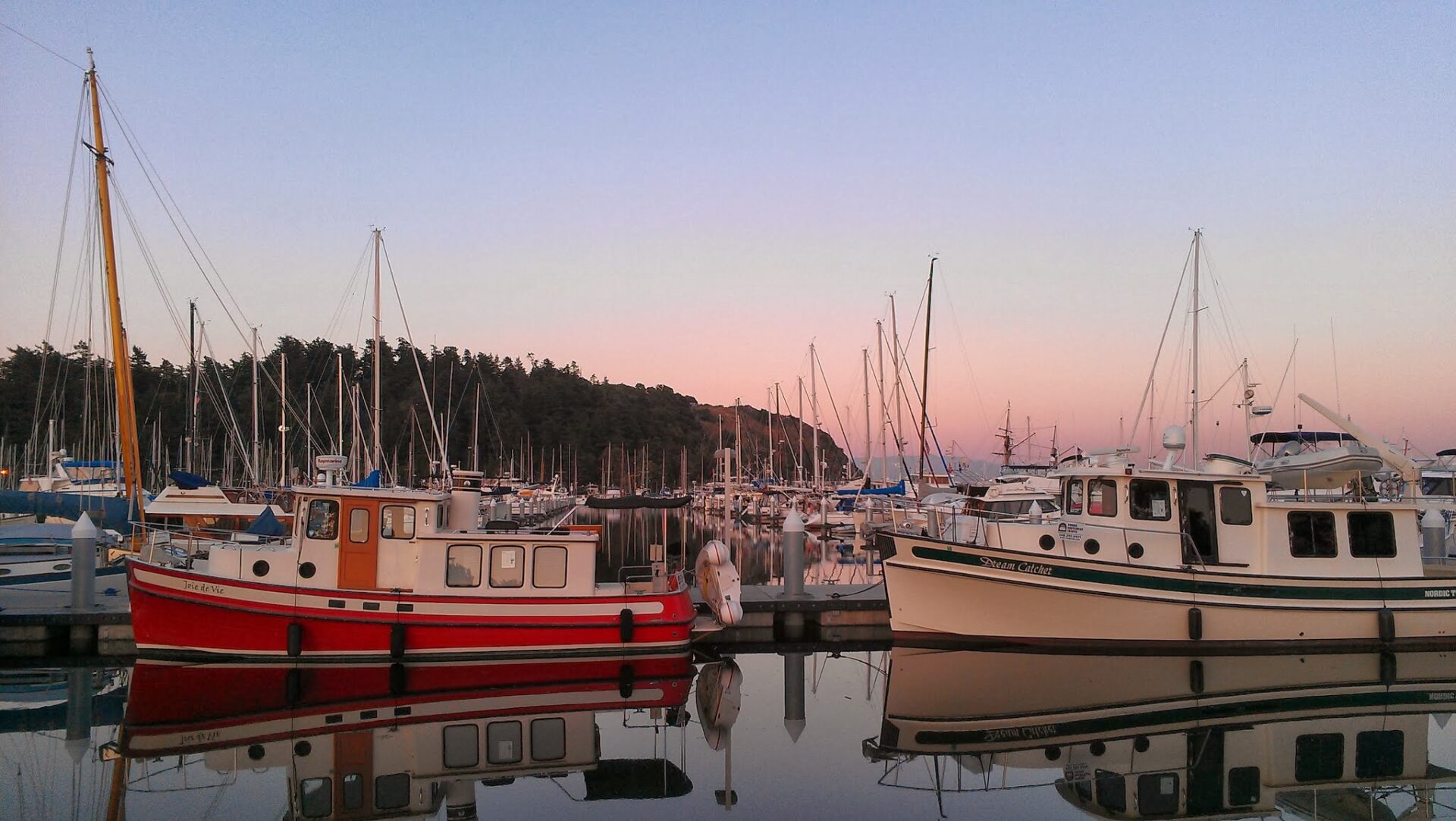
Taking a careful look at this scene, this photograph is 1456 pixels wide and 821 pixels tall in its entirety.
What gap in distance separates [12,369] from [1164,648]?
82534mm

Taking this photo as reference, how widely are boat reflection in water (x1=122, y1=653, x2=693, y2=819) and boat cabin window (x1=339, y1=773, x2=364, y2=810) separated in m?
0.02

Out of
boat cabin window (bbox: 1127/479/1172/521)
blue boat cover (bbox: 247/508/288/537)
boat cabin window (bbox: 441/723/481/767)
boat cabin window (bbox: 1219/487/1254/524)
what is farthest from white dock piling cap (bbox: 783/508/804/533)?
blue boat cover (bbox: 247/508/288/537)

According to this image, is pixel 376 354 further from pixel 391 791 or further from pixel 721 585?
pixel 391 791

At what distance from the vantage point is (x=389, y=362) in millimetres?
111688

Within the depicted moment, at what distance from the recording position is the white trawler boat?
53.7ft

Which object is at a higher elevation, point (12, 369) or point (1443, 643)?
point (12, 369)

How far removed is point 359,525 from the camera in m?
15.4

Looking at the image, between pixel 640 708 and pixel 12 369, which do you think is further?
pixel 12 369

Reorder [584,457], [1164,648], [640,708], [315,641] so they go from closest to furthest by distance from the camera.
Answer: [640,708] → [315,641] → [1164,648] → [584,457]

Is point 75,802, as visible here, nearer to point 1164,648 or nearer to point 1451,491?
point 1164,648

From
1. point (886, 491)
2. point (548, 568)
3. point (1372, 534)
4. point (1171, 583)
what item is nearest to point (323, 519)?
point (548, 568)

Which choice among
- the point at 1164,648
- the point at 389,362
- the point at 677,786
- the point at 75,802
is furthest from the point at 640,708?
the point at 389,362

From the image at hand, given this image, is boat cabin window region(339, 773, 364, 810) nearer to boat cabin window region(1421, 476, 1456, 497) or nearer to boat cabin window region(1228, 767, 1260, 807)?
boat cabin window region(1228, 767, 1260, 807)

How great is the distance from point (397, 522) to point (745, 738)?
703 centimetres
